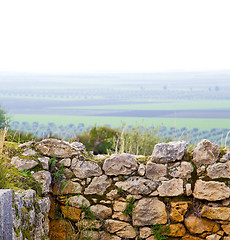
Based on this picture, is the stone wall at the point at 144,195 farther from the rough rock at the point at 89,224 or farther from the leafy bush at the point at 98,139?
the leafy bush at the point at 98,139

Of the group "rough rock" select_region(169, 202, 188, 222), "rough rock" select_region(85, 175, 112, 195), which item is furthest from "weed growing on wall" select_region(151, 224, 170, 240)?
"rough rock" select_region(85, 175, 112, 195)

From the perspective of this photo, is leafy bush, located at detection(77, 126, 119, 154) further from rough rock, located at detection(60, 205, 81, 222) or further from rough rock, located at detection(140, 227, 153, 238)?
rough rock, located at detection(140, 227, 153, 238)

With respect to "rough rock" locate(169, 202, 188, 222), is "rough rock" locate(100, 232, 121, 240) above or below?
below

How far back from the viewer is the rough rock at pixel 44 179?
16.3ft

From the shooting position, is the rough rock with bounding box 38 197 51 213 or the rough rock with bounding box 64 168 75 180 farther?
the rough rock with bounding box 64 168 75 180

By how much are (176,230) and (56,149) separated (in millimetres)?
2043

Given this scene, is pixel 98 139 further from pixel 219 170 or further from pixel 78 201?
pixel 219 170

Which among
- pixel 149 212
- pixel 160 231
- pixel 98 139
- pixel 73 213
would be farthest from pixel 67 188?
pixel 98 139

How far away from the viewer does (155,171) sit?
204 inches

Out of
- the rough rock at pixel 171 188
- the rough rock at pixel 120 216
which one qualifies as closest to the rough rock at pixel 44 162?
the rough rock at pixel 120 216

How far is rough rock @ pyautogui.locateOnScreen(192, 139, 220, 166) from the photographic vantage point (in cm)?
515

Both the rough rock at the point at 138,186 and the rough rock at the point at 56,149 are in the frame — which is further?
the rough rock at the point at 56,149

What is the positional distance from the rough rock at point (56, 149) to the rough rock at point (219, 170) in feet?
6.22

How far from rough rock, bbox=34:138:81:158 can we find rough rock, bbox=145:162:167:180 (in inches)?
40.8
